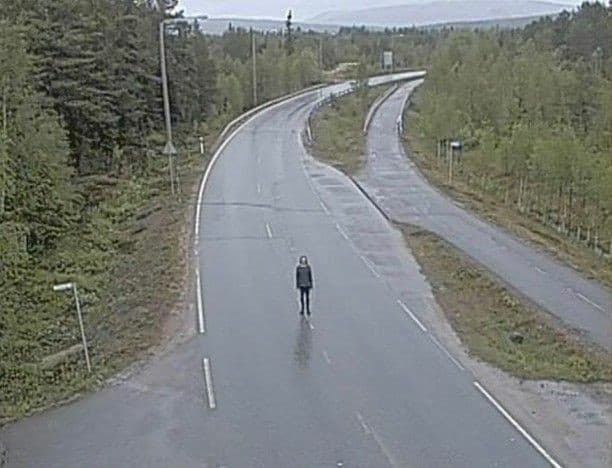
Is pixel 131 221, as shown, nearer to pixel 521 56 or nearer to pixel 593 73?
pixel 593 73

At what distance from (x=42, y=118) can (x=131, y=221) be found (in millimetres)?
4774

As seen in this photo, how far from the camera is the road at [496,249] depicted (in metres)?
25.2

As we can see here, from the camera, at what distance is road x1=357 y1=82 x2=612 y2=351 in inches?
990

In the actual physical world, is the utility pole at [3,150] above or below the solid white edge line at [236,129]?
above

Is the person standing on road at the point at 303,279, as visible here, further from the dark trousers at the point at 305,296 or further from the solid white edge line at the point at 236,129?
the solid white edge line at the point at 236,129

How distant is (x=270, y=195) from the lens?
39.8 meters

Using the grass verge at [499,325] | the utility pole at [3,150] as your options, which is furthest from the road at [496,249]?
the utility pole at [3,150]

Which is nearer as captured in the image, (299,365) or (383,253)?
(299,365)

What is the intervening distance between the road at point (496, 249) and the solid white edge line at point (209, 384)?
26.6ft

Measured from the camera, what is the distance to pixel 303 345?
20719 mm

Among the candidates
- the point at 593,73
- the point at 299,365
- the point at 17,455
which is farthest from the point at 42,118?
the point at 593,73

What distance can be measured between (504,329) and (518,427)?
6.49 m

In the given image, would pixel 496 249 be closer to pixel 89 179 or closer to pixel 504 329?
pixel 504 329

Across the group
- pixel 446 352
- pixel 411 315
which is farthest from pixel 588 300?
pixel 446 352
